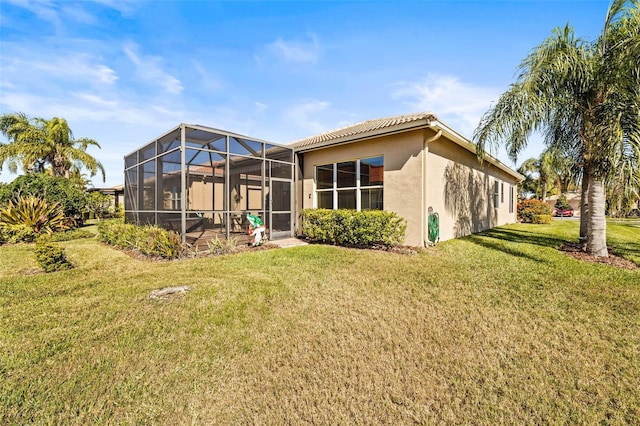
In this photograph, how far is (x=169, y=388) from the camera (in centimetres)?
225

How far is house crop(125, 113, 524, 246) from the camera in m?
7.77

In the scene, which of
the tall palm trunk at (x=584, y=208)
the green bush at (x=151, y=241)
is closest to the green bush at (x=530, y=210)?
the tall palm trunk at (x=584, y=208)

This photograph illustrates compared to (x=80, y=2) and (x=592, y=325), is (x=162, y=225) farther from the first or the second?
(x=592, y=325)

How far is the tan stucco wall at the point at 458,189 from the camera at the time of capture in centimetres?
850

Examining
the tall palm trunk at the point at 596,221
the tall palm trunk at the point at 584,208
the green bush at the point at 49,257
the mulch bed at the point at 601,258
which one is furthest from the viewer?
the tall palm trunk at the point at 584,208

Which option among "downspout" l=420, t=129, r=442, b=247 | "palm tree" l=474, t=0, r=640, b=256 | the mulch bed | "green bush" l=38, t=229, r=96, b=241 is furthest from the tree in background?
the mulch bed

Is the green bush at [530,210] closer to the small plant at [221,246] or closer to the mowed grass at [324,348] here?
the mowed grass at [324,348]

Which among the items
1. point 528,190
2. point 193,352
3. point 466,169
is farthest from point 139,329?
point 528,190

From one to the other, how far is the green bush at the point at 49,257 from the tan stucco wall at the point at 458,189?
9213mm

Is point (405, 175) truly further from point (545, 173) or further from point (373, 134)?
point (545, 173)

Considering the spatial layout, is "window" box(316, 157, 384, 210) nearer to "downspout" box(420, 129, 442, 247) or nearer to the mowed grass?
"downspout" box(420, 129, 442, 247)

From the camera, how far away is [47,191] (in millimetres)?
12305

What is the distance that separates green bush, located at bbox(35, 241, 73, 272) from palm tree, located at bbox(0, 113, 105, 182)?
1637 cm

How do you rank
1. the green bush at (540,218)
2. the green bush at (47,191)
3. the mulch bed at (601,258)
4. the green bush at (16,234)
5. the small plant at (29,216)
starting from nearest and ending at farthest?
the mulch bed at (601,258) < the green bush at (16,234) < the small plant at (29,216) < the green bush at (47,191) < the green bush at (540,218)
